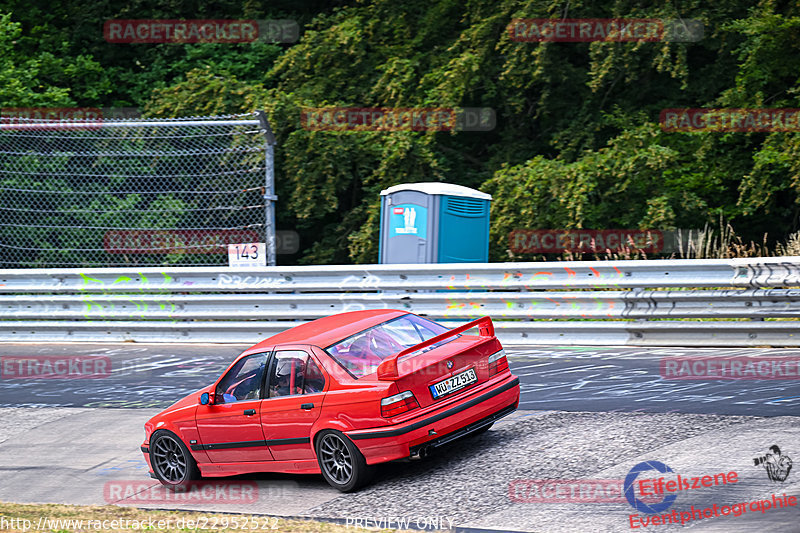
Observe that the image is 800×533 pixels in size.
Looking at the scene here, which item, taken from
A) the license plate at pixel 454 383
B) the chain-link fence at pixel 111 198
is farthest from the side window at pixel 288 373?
the chain-link fence at pixel 111 198

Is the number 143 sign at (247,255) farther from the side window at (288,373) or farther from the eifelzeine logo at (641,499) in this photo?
the eifelzeine logo at (641,499)

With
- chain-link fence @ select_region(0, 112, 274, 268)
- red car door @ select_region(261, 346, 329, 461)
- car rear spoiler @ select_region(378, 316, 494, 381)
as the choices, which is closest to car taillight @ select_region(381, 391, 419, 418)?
car rear spoiler @ select_region(378, 316, 494, 381)

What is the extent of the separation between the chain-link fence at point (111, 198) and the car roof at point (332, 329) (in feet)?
20.9

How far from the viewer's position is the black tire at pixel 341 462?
285 inches

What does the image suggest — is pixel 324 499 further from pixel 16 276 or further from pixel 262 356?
pixel 16 276

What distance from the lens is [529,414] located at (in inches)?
348

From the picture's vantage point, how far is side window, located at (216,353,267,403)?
797 cm

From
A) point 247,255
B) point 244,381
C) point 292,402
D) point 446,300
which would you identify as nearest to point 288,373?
point 292,402

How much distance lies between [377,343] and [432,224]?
578cm

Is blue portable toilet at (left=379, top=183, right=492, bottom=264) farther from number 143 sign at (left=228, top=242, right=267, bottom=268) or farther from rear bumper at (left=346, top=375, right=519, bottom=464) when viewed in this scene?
rear bumper at (left=346, top=375, right=519, bottom=464)

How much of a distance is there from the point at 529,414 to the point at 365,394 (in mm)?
2202

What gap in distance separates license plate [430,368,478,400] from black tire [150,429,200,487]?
94.5 inches

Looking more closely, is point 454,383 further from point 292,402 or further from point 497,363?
point 292,402

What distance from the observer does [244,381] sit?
8.08m
